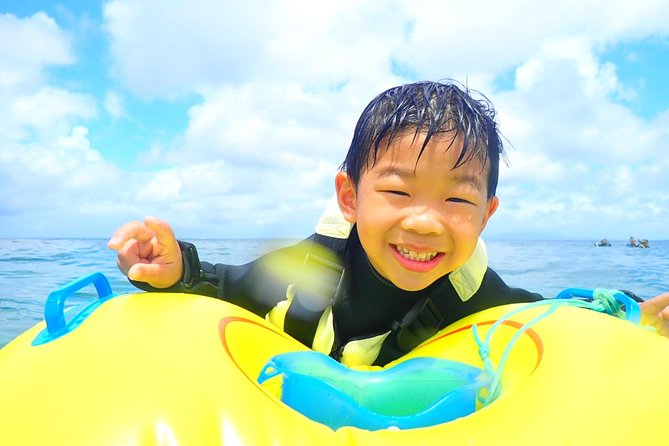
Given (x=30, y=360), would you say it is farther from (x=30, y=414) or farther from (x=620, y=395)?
(x=620, y=395)

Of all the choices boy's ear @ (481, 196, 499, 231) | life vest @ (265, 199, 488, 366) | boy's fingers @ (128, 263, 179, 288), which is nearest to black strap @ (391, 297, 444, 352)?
life vest @ (265, 199, 488, 366)

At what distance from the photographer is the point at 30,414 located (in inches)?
35.1

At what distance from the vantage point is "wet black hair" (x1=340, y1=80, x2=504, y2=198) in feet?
5.01

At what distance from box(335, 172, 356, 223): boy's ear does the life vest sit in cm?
7

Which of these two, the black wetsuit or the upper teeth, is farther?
the black wetsuit

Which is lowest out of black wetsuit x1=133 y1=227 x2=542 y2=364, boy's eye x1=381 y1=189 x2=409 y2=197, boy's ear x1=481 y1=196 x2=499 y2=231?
black wetsuit x1=133 y1=227 x2=542 y2=364

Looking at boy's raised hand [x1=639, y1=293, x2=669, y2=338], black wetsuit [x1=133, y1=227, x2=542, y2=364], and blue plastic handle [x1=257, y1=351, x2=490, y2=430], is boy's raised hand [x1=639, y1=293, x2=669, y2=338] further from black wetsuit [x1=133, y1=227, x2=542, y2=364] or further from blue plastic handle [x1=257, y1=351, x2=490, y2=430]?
blue plastic handle [x1=257, y1=351, x2=490, y2=430]

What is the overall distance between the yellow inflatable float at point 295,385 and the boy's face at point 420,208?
0.72 feet

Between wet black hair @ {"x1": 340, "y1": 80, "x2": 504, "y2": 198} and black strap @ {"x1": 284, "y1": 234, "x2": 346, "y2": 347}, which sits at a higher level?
wet black hair @ {"x1": 340, "y1": 80, "x2": 504, "y2": 198}

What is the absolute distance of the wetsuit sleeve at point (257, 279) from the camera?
1908 millimetres

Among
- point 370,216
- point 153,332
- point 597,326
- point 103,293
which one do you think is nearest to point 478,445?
point 597,326

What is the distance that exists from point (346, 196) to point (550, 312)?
727 millimetres

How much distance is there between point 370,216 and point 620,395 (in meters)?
0.78

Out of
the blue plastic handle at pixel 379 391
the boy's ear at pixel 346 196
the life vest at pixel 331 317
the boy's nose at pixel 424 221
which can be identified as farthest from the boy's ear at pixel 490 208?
the blue plastic handle at pixel 379 391
